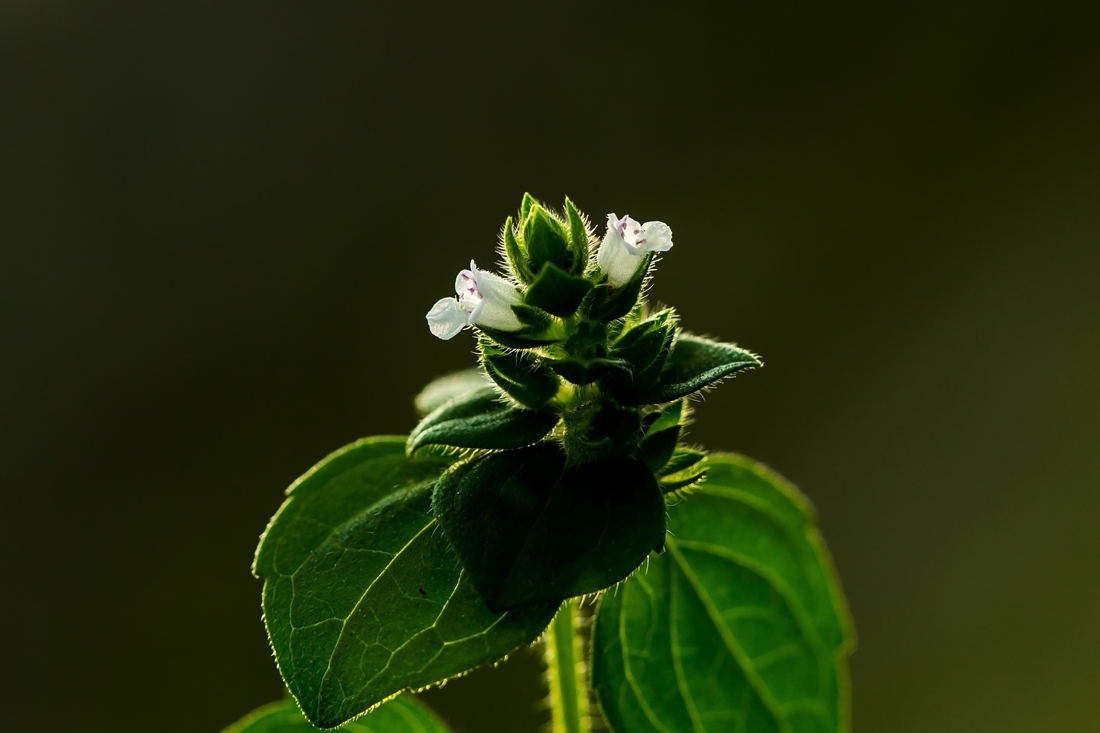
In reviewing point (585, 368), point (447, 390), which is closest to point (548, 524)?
point (585, 368)

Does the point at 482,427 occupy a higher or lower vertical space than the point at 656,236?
lower

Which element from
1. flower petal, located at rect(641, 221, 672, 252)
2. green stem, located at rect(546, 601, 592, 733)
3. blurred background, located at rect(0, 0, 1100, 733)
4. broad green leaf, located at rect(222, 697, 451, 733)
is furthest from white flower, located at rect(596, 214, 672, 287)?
blurred background, located at rect(0, 0, 1100, 733)

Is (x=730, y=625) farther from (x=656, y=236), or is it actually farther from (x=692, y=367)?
(x=656, y=236)

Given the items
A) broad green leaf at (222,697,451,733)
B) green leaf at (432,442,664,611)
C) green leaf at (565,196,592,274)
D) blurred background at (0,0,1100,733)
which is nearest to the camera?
green leaf at (432,442,664,611)

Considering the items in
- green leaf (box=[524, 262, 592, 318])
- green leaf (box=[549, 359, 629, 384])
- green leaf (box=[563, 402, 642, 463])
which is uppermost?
green leaf (box=[524, 262, 592, 318])

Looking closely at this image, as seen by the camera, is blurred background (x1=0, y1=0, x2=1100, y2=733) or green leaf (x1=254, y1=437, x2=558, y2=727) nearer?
green leaf (x1=254, y1=437, x2=558, y2=727)

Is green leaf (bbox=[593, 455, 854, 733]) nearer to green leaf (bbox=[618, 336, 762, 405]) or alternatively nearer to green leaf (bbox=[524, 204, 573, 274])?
green leaf (bbox=[618, 336, 762, 405])

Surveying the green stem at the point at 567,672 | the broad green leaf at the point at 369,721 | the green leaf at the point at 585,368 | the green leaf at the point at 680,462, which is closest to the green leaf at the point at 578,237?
the green leaf at the point at 585,368
